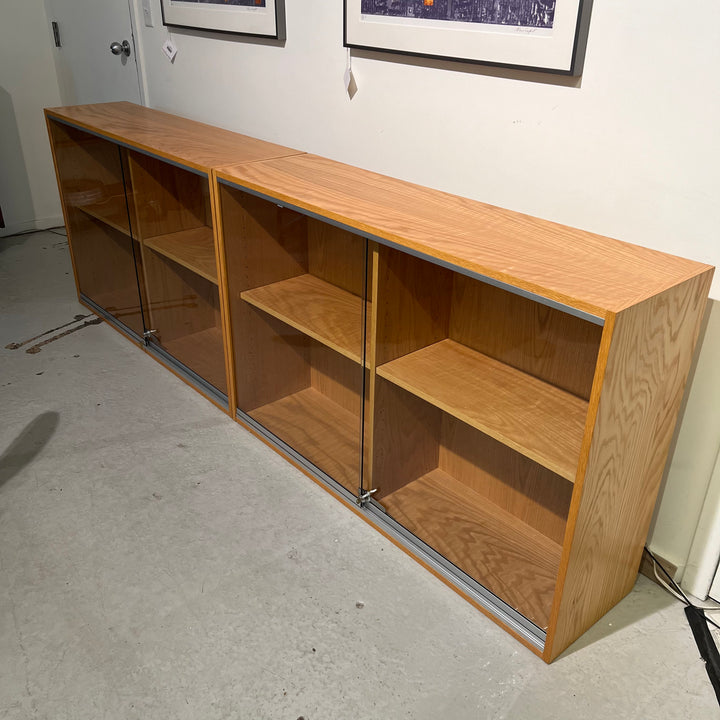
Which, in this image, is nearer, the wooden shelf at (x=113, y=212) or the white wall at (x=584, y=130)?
the white wall at (x=584, y=130)

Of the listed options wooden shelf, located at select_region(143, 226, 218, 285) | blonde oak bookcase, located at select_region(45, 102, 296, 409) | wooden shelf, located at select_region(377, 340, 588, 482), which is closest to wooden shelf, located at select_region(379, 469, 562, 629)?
wooden shelf, located at select_region(377, 340, 588, 482)

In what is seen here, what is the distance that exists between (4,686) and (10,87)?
3.92m

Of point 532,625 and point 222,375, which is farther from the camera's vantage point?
point 222,375

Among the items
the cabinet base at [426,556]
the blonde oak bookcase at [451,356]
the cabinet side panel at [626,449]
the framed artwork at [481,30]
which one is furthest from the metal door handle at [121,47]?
the cabinet side panel at [626,449]

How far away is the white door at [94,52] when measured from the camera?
11.3 ft

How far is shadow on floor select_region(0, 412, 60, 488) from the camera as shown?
2406 millimetres

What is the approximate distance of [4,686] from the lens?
1.64 m

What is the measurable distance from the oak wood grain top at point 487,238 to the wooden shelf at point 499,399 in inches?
16.3

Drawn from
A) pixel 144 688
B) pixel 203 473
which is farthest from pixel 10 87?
pixel 144 688

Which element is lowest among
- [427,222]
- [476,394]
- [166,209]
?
[476,394]

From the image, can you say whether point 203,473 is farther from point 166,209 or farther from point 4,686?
point 166,209

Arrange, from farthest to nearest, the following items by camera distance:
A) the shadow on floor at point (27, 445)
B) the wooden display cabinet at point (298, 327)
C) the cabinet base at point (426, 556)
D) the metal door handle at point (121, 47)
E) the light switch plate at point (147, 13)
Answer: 1. the metal door handle at point (121, 47)
2. the light switch plate at point (147, 13)
3. the shadow on floor at point (27, 445)
4. the wooden display cabinet at point (298, 327)
5. the cabinet base at point (426, 556)

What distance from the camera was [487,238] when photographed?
1660mm

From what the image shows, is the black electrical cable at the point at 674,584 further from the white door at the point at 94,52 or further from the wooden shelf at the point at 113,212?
the white door at the point at 94,52
